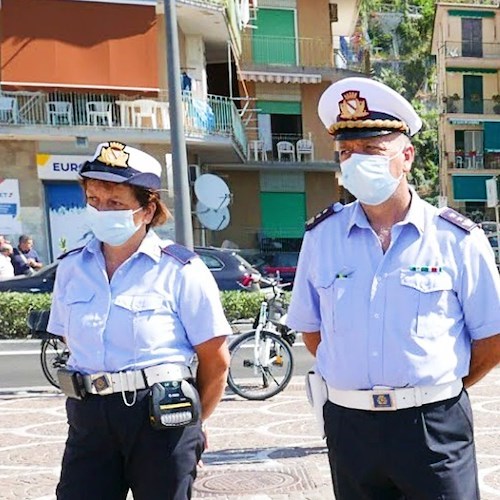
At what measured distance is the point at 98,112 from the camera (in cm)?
2181

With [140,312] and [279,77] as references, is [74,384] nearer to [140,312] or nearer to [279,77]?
[140,312]

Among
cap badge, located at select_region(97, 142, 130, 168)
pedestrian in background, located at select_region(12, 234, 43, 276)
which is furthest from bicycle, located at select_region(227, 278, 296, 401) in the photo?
pedestrian in background, located at select_region(12, 234, 43, 276)

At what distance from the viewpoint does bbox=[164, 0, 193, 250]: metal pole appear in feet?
42.3

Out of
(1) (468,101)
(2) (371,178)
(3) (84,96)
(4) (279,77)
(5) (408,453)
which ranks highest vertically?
(4) (279,77)

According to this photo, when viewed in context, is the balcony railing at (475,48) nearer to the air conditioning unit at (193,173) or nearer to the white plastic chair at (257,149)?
the white plastic chair at (257,149)

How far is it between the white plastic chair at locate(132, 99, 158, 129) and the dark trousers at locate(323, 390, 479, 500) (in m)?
19.5

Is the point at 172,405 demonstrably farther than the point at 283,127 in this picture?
No

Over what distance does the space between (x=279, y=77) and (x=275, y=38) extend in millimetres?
1693

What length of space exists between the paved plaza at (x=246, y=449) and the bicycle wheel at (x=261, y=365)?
140mm

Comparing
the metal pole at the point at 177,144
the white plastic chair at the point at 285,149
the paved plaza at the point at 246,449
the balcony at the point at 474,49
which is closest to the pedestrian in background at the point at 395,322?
the paved plaza at the point at 246,449

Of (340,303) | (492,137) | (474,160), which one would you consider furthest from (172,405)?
(492,137)

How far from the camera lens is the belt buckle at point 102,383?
10.9 feet

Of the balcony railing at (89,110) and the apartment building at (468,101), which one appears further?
the apartment building at (468,101)

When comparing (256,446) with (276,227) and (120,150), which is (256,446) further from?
(276,227)
